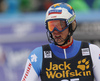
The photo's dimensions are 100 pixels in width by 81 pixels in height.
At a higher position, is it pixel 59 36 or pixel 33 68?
pixel 59 36

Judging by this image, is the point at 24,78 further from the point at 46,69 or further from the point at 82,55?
the point at 82,55

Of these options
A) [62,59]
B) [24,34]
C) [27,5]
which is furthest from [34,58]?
[27,5]

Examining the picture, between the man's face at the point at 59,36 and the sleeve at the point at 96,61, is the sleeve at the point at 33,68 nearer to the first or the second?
the man's face at the point at 59,36

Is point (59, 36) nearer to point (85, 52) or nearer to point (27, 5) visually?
point (85, 52)

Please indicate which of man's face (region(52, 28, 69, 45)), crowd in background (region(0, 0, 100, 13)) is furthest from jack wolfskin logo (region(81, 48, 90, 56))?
crowd in background (region(0, 0, 100, 13))

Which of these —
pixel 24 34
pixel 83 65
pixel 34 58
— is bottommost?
pixel 24 34

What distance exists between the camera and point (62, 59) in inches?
170

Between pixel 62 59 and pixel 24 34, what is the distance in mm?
4922

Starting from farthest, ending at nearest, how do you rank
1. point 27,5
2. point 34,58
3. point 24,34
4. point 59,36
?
point 27,5 < point 24,34 < point 34,58 < point 59,36

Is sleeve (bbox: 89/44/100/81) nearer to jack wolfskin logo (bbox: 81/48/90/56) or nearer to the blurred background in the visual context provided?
jack wolfskin logo (bbox: 81/48/90/56)

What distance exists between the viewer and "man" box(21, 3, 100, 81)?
4184 mm

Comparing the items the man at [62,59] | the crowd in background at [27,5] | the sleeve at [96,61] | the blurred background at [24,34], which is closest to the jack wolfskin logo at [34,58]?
the man at [62,59]

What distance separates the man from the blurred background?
4530 mm

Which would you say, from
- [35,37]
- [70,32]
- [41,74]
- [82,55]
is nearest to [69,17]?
[70,32]
